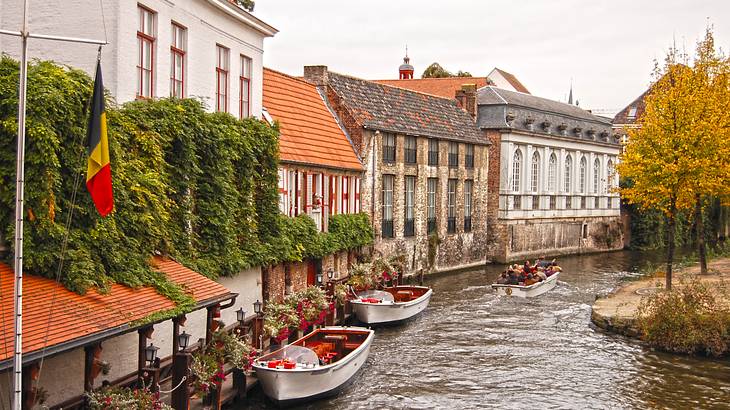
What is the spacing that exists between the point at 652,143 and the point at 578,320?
5.82m

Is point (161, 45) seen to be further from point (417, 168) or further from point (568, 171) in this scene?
point (568, 171)

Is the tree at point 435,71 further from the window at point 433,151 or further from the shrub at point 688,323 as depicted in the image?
the shrub at point 688,323

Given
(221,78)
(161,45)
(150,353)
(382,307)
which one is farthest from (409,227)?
(150,353)

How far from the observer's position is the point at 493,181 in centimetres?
4278

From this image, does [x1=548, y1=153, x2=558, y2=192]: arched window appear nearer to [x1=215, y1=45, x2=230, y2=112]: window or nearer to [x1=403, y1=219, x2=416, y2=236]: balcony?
[x1=403, y1=219, x2=416, y2=236]: balcony

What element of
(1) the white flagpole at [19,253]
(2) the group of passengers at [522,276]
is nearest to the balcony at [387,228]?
(2) the group of passengers at [522,276]

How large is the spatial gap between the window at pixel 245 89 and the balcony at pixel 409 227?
14392 millimetres

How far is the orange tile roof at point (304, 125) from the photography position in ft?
84.4

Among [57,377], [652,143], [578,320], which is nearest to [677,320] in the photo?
[578,320]

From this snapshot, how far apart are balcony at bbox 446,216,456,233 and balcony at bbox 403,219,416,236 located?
3275mm

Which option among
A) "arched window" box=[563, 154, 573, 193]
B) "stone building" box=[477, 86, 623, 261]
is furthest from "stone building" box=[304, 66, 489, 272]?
"arched window" box=[563, 154, 573, 193]

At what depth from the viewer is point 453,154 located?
3862 cm

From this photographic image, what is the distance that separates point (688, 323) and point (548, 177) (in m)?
27.8

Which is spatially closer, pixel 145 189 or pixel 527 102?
pixel 145 189
